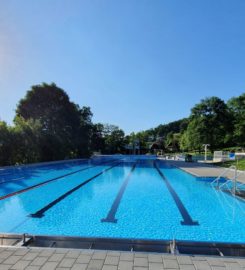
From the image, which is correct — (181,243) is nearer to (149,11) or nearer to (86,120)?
(149,11)

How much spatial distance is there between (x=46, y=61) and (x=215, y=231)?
11.8m

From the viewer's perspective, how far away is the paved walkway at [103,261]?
7.29 ft

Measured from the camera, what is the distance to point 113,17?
32.2 feet

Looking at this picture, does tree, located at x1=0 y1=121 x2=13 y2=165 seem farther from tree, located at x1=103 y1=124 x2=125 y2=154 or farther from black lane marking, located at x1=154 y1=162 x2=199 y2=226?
tree, located at x1=103 y1=124 x2=125 y2=154

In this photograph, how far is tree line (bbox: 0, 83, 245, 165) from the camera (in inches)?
680

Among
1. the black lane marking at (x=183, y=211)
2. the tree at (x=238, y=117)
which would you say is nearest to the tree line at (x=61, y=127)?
the tree at (x=238, y=117)

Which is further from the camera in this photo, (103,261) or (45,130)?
(45,130)

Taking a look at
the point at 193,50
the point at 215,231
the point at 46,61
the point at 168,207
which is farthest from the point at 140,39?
the point at 215,231

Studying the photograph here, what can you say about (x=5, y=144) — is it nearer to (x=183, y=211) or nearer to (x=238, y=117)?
(x=183, y=211)

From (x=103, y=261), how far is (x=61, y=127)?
881 inches

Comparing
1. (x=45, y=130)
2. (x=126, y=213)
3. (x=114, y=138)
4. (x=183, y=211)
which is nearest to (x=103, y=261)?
(x=126, y=213)

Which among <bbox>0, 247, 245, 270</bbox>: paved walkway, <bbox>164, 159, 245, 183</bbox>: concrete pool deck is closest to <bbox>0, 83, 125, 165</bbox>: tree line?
<bbox>164, 159, 245, 183</bbox>: concrete pool deck

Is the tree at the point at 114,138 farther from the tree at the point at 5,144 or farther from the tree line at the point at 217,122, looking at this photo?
the tree at the point at 5,144

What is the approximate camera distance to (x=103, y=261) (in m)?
2.34
